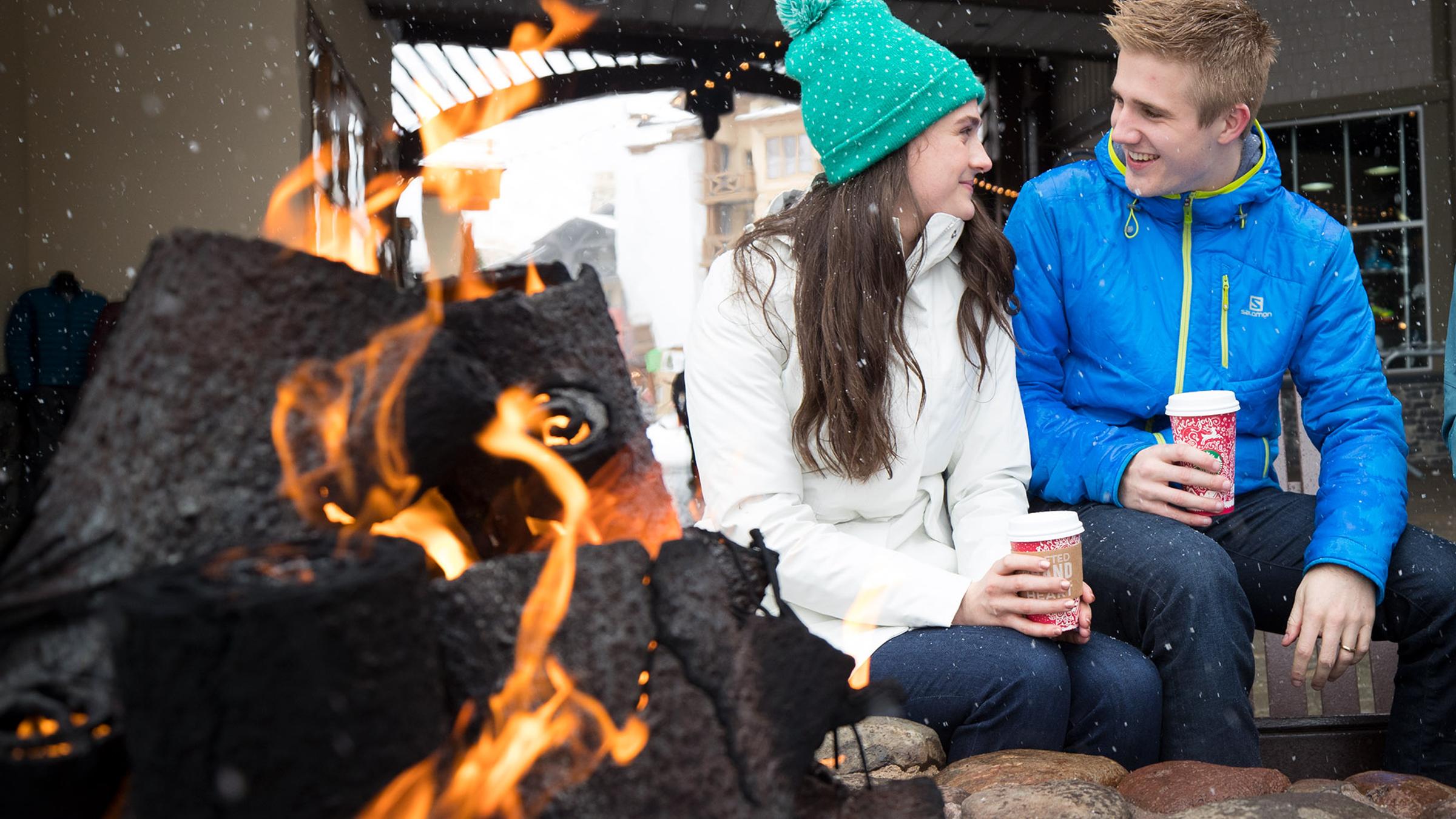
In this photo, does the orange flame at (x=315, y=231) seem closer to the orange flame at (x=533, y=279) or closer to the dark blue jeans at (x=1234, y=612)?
the orange flame at (x=533, y=279)

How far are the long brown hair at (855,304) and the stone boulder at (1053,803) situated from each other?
83 centimetres

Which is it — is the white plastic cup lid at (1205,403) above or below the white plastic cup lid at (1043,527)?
above

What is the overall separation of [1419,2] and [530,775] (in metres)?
10.2

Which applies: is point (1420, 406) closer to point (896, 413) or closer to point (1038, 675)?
point (896, 413)

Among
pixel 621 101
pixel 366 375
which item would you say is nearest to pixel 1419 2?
pixel 621 101

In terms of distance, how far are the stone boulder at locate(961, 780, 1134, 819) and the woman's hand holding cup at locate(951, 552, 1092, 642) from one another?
1.48 feet

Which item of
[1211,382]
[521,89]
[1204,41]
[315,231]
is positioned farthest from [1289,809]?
[521,89]

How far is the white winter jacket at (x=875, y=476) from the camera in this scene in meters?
2.23

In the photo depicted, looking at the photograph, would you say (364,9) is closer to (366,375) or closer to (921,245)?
(921,245)

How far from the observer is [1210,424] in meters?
2.30

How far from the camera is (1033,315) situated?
2.75 m

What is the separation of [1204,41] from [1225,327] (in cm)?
67

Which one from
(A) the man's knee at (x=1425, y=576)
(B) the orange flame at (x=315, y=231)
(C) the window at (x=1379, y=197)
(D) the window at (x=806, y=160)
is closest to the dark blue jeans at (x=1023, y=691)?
(A) the man's knee at (x=1425, y=576)

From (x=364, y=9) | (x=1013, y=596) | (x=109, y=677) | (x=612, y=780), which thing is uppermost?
(x=364, y=9)
